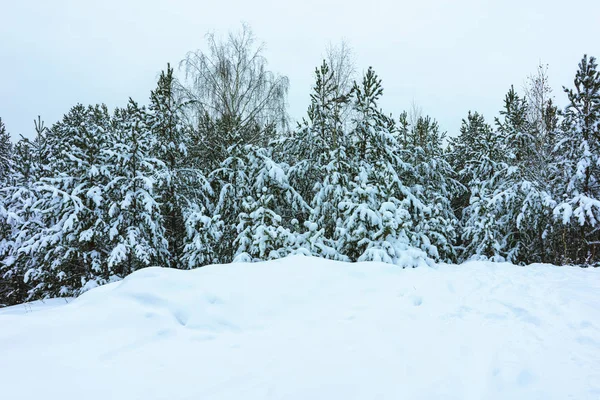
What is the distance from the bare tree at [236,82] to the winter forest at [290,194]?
2.67 feet

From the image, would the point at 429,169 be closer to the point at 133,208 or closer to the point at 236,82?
the point at 236,82

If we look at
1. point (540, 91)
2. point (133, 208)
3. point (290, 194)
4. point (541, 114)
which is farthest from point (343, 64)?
point (133, 208)

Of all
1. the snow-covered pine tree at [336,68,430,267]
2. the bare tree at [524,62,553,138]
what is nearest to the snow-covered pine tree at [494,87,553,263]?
the bare tree at [524,62,553,138]

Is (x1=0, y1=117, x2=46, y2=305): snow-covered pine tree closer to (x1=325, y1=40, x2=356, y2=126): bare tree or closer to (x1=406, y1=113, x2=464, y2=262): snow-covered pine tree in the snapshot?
(x1=325, y1=40, x2=356, y2=126): bare tree

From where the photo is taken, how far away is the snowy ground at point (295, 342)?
224 cm

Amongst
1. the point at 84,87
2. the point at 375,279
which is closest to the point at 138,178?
the point at 375,279

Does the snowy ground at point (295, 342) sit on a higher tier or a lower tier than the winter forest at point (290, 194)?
lower

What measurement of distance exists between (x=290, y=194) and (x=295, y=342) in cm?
715

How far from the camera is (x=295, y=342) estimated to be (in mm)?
3092

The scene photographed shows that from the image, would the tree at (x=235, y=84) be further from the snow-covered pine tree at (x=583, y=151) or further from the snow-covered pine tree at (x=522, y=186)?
the snow-covered pine tree at (x=583, y=151)

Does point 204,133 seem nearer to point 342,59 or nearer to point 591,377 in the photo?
point 342,59

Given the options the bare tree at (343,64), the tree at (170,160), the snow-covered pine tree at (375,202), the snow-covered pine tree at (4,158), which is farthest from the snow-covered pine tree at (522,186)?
the snow-covered pine tree at (4,158)

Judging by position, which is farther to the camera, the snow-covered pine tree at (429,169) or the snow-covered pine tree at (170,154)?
the snow-covered pine tree at (429,169)

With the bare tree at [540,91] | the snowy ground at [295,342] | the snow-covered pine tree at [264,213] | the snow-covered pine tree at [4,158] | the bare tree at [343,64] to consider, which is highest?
the bare tree at [343,64]
